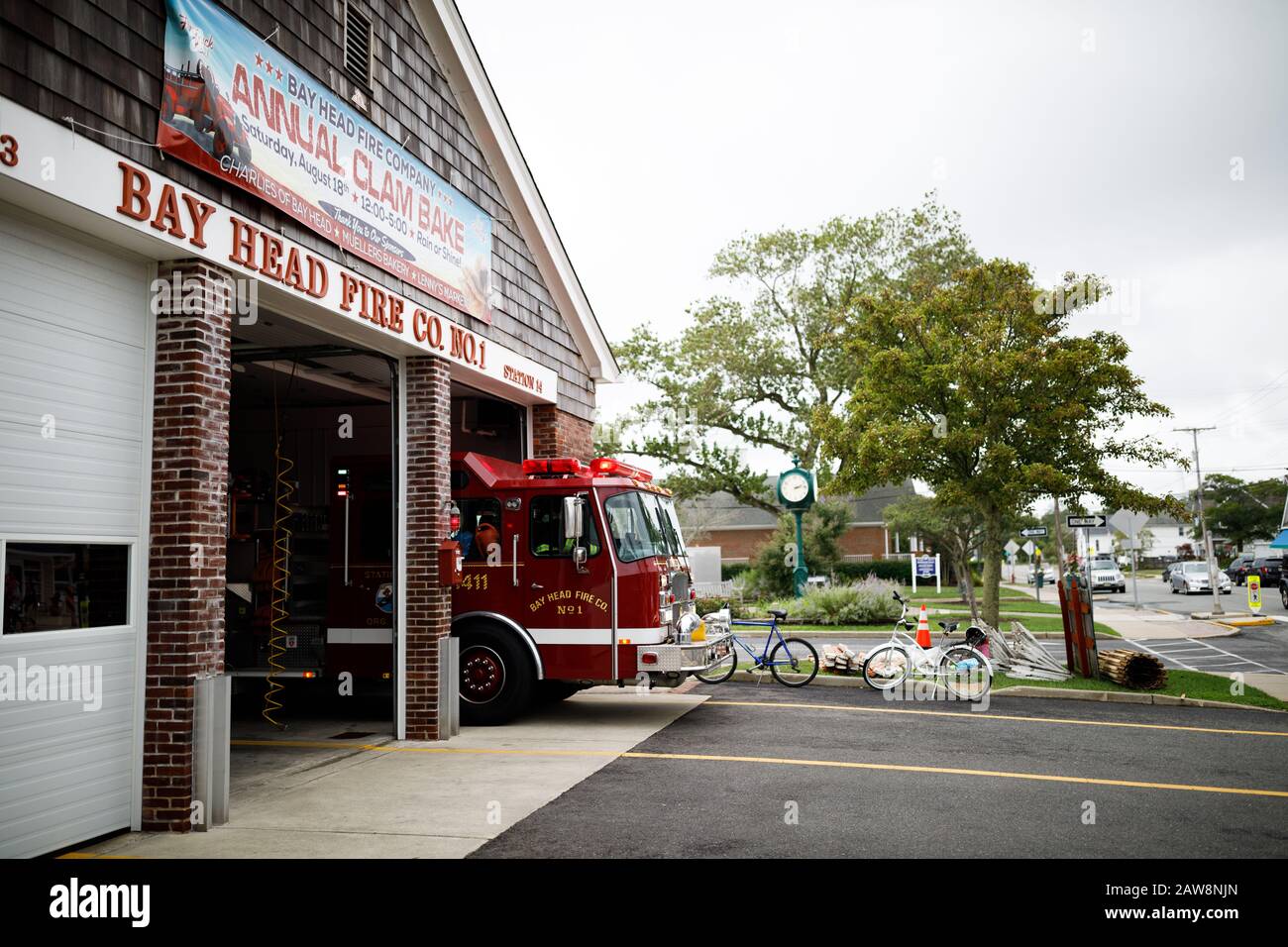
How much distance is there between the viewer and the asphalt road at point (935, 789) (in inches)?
244

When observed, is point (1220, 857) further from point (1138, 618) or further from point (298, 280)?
point (1138, 618)

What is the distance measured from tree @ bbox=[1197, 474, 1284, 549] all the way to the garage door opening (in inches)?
3640

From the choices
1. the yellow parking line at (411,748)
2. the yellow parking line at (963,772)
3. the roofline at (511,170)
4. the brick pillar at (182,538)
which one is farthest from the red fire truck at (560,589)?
the brick pillar at (182,538)

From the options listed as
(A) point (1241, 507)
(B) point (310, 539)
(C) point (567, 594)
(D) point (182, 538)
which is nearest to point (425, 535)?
(C) point (567, 594)

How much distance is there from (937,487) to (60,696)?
1500cm

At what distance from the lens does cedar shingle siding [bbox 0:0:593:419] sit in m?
5.76

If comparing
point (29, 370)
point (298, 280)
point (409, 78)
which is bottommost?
point (29, 370)

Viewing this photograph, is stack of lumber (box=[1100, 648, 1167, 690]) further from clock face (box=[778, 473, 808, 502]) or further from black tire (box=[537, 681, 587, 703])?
clock face (box=[778, 473, 808, 502])

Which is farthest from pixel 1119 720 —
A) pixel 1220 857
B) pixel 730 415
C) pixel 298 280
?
pixel 730 415

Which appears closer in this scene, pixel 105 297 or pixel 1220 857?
pixel 1220 857

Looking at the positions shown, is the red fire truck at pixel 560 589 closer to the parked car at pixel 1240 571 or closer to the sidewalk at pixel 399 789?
the sidewalk at pixel 399 789

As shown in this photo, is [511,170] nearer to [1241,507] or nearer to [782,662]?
[782,662]

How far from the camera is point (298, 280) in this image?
319 inches

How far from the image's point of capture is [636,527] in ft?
36.4
